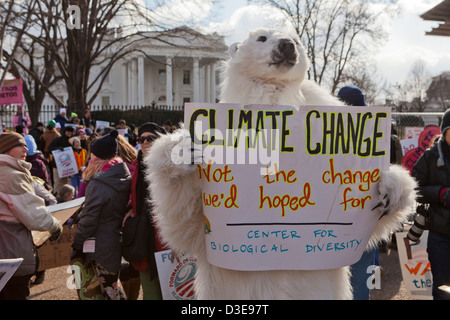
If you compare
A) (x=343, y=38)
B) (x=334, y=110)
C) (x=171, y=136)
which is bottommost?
(x=171, y=136)

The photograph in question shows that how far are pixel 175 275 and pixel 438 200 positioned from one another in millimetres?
2235

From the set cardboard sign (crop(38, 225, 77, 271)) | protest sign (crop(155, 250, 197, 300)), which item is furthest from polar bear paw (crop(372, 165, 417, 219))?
cardboard sign (crop(38, 225, 77, 271))

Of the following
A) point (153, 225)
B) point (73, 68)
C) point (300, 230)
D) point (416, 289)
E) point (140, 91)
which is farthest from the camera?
point (140, 91)

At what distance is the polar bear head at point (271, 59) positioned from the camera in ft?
8.18

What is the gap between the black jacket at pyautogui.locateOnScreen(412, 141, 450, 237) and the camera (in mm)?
3592

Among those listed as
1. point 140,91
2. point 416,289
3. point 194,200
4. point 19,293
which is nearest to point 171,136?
point 194,200

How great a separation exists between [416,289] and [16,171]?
3.96m

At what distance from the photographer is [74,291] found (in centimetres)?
536

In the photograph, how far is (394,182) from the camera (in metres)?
2.40

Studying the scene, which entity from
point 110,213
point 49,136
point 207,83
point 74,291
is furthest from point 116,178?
point 207,83

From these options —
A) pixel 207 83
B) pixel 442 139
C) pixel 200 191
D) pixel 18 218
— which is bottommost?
pixel 18 218

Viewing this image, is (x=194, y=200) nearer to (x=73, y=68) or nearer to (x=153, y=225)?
(x=153, y=225)

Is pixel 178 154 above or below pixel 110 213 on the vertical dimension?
above

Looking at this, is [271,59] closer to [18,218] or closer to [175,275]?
[175,275]
